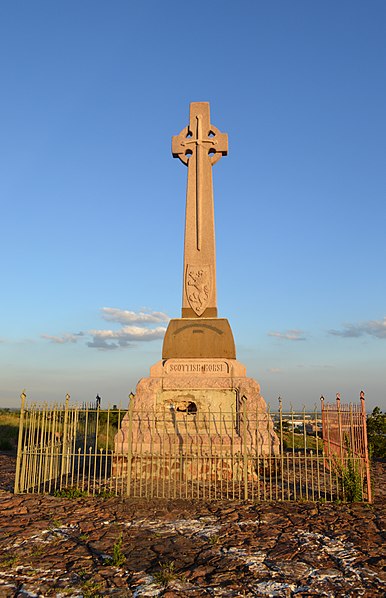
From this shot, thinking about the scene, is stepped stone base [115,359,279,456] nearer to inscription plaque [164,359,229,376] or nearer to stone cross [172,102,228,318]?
inscription plaque [164,359,229,376]

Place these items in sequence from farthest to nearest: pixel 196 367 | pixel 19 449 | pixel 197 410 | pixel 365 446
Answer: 1. pixel 196 367
2. pixel 197 410
3. pixel 19 449
4. pixel 365 446

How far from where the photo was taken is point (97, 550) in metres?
5.88

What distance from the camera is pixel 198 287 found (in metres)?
13.0

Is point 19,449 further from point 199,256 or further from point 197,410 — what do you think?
point 199,256

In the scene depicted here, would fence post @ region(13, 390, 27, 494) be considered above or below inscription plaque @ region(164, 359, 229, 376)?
below

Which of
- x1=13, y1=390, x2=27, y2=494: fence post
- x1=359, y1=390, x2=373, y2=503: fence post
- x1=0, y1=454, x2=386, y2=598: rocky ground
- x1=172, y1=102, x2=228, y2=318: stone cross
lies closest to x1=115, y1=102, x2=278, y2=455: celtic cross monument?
x1=172, y1=102, x2=228, y2=318: stone cross

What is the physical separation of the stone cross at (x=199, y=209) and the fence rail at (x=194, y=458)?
312 centimetres

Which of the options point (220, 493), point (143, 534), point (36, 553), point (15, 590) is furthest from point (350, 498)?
point (15, 590)

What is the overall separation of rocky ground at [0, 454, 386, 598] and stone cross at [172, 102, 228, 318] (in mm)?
5677

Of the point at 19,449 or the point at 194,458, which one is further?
the point at 194,458

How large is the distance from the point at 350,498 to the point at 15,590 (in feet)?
19.9

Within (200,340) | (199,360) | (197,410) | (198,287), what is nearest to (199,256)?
(198,287)

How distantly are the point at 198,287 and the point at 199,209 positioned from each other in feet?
7.34

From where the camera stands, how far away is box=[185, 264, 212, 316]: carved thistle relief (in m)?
12.9
